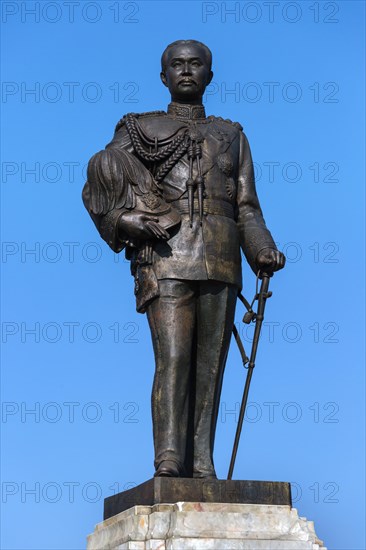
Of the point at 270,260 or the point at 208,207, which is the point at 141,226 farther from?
the point at 270,260

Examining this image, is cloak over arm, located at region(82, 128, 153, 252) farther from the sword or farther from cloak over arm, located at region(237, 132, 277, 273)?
the sword

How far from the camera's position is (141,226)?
12.1 metres

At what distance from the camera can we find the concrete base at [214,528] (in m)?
10.7

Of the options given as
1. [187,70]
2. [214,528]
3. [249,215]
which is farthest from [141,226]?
[214,528]

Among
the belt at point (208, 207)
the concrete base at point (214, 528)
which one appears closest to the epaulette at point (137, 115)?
the belt at point (208, 207)

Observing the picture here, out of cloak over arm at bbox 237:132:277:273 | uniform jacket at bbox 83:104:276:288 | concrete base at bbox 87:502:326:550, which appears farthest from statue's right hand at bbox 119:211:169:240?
concrete base at bbox 87:502:326:550

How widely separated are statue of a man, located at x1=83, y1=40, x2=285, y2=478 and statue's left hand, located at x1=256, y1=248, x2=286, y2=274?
0.01m

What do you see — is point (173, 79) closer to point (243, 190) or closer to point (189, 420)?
point (243, 190)

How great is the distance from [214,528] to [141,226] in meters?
3.09

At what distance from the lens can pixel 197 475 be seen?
11930 millimetres

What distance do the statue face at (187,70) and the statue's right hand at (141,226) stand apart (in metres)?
1.56

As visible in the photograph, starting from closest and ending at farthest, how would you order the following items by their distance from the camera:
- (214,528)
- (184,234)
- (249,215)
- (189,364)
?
(214,528) < (189,364) < (184,234) < (249,215)

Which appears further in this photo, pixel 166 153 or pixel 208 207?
pixel 166 153

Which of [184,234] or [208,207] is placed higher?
[208,207]
